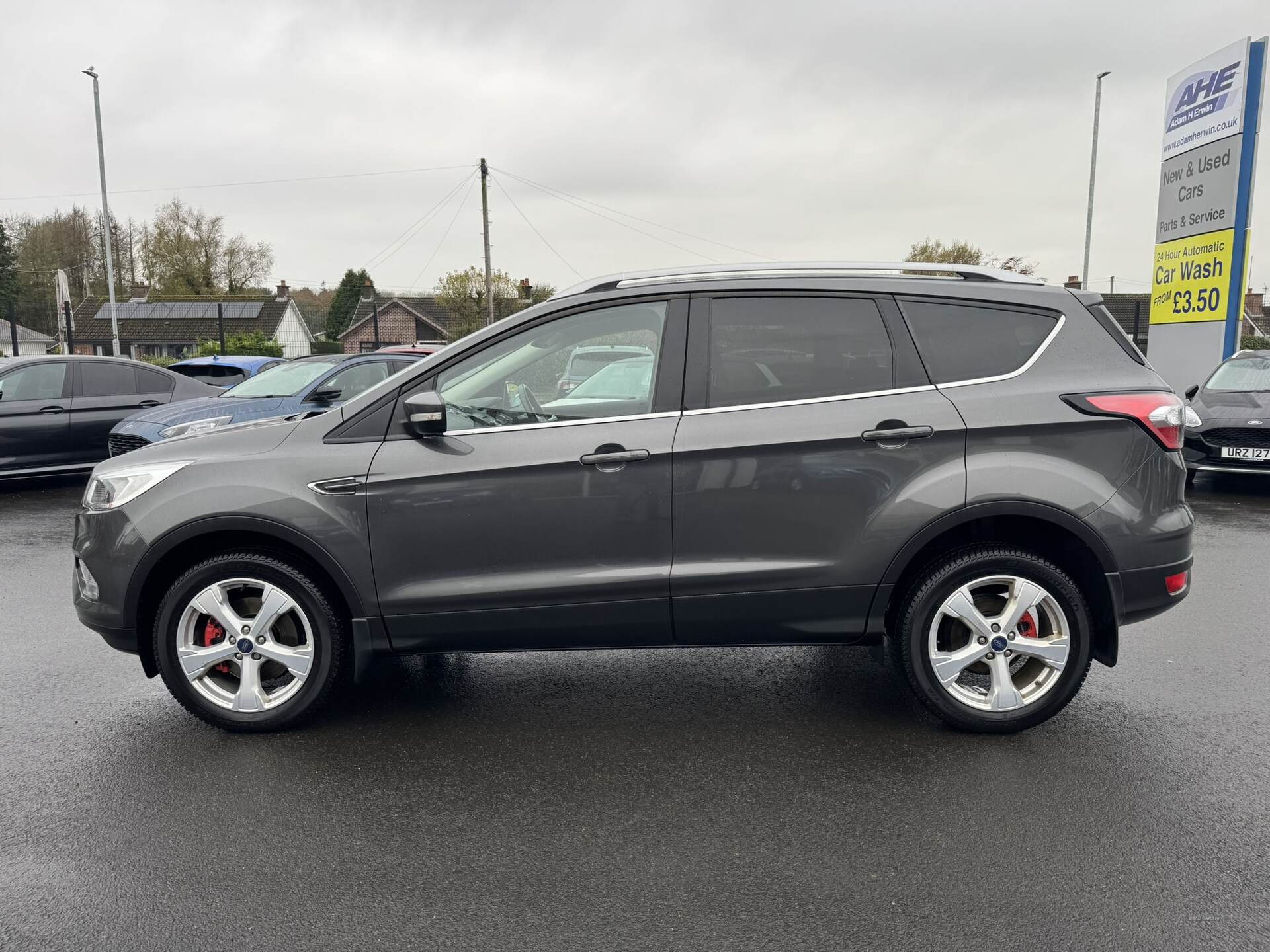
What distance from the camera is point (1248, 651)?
16.5 feet

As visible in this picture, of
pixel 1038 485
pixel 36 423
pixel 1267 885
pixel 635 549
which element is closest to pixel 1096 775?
pixel 1267 885

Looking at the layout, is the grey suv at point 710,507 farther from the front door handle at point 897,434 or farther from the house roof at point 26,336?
the house roof at point 26,336

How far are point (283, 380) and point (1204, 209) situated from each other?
1434 cm

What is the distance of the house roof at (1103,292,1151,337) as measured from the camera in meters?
38.5

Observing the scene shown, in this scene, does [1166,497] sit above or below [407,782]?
above

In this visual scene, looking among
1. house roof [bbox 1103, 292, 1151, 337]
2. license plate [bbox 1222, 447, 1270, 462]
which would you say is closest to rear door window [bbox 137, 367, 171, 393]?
license plate [bbox 1222, 447, 1270, 462]

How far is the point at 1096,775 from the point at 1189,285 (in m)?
15.3

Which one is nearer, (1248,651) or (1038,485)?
(1038,485)

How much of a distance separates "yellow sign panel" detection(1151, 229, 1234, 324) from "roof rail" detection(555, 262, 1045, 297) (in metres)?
13.6

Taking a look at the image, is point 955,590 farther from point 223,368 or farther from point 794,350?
point 223,368

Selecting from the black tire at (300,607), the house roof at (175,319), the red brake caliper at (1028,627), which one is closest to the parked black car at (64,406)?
the black tire at (300,607)

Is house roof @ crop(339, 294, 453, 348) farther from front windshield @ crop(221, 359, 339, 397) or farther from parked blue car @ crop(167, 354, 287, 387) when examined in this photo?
front windshield @ crop(221, 359, 339, 397)

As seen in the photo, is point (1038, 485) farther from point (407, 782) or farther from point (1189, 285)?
point (1189, 285)

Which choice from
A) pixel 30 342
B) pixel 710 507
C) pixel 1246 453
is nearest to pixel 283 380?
pixel 710 507
